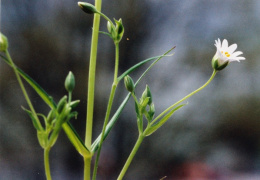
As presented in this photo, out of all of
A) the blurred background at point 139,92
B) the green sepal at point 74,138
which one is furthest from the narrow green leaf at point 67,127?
the blurred background at point 139,92

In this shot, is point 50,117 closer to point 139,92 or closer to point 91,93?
point 91,93

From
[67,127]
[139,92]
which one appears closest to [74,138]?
[67,127]

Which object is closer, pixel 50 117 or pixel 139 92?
pixel 50 117

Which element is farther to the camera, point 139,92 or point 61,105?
point 139,92

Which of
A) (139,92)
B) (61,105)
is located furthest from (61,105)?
(139,92)

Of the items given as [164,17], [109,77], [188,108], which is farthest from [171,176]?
[164,17]

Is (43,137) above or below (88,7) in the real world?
below

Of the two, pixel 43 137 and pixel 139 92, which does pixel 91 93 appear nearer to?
pixel 43 137

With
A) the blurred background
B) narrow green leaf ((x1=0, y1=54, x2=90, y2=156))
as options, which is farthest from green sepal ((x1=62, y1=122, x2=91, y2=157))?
the blurred background
